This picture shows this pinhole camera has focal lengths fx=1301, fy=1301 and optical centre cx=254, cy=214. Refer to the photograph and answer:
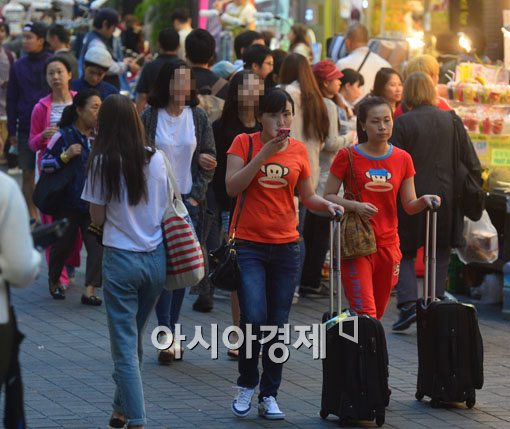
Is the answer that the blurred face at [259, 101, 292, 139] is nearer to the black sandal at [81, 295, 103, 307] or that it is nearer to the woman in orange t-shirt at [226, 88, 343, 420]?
the woman in orange t-shirt at [226, 88, 343, 420]

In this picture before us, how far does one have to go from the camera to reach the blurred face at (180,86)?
815 centimetres

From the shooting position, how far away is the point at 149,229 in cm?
628

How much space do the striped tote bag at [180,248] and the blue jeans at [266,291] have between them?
542mm

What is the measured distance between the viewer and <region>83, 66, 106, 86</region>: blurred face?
1133 centimetres

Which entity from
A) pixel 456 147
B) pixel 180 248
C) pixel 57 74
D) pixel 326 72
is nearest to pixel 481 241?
pixel 456 147

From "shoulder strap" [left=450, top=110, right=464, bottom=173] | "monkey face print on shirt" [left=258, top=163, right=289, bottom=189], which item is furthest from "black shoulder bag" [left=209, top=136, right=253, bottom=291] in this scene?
"shoulder strap" [left=450, top=110, right=464, bottom=173]

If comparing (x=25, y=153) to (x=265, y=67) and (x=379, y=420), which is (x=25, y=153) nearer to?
(x=265, y=67)

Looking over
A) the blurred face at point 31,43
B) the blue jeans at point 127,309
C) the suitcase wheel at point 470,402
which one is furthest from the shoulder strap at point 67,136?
the blurred face at point 31,43

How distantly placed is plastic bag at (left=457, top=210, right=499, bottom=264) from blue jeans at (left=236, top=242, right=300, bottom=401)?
379 centimetres

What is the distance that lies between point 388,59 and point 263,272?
870 centimetres

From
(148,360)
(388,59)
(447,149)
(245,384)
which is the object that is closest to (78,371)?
(148,360)

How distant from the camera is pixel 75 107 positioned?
389 inches

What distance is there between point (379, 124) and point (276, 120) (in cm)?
A: 68

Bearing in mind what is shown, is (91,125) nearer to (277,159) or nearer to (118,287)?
(277,159)
